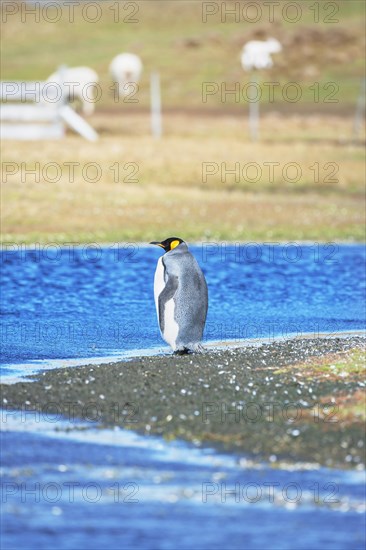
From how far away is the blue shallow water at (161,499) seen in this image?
7.91m

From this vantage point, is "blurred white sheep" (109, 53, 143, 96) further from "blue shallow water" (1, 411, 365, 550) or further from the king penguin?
"blue shallow water" (1, 411, 365, 550)

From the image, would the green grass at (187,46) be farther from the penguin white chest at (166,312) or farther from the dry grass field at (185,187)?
the penguin white chest at (166,312)

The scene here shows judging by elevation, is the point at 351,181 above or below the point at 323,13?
below

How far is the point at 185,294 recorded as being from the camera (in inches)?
523

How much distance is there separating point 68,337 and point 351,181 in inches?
764

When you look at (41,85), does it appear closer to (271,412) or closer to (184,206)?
(184,206)

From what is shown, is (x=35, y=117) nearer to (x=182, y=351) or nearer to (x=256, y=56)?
(x=182, y=351)

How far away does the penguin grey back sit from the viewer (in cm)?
1325

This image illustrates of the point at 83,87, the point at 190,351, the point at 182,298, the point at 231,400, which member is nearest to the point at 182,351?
the point at 190,351

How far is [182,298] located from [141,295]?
5.45 metres

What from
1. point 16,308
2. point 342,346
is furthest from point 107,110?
point 342,346

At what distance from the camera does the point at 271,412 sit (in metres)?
10.3

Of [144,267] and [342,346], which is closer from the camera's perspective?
[342,346]

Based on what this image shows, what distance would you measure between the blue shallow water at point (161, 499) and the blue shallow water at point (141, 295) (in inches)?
126
